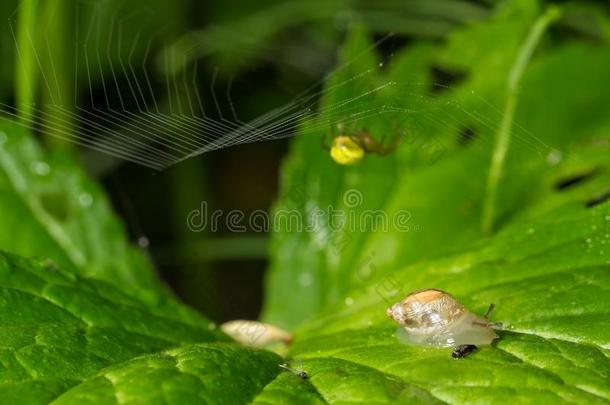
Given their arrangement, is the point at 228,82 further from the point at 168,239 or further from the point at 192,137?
the point at 192,137

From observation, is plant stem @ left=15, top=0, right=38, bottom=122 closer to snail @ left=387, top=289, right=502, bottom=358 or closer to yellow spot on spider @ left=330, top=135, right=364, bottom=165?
yellow spot on spider @ left=330, top=135, right=364, bottom=165

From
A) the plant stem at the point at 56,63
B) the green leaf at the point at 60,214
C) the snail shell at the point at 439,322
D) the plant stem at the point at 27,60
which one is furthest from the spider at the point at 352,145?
the plant stem at the point at 56,63

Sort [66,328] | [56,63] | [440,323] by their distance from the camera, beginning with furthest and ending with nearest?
[56,63] < [66,328] < [440,323]

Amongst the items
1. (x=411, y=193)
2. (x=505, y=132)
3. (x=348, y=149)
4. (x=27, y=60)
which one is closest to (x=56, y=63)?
(x=27, y=60)

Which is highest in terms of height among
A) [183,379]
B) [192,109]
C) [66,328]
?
[192,109]

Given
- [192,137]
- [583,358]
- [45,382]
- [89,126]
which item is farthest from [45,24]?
[583,358]

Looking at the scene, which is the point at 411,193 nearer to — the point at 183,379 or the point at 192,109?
the point at 192,109

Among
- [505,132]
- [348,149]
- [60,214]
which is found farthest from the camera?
[60,214]
